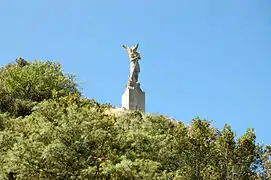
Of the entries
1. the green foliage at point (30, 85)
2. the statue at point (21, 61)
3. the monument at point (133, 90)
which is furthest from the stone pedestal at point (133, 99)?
the statue at point (21, 61)

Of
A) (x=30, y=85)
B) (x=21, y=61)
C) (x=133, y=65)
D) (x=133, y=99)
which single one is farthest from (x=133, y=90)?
(x=21, y=61)

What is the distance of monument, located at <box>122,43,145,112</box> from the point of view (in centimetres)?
4441

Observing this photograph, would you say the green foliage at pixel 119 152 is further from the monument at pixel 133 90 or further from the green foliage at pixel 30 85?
the monument at pixel 133 90

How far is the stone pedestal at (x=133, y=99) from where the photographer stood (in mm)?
44281

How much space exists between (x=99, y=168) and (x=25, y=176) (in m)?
3.02

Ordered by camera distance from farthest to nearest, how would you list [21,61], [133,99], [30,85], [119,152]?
[21,61], [30,85], [133,99], [119,152]

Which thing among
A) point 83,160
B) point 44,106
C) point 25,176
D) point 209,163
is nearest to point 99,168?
point 83,160

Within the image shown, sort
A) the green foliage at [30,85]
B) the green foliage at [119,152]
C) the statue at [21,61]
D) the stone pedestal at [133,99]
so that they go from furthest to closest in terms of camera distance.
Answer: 1. the statue at [21,61]
2. the stone pedestal at [133,99]
3. the green foliage at [30,85]
4. the green foliage at [119,152]

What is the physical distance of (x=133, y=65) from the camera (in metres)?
45.2

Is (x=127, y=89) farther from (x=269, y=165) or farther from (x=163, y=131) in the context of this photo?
(x=269, y=165)

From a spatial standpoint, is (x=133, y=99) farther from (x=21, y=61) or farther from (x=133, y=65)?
(x=21, y=61)

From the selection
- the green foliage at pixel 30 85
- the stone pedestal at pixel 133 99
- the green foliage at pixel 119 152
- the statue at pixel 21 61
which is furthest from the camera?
the statue at pixel 21 61

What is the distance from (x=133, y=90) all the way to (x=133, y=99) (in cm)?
71

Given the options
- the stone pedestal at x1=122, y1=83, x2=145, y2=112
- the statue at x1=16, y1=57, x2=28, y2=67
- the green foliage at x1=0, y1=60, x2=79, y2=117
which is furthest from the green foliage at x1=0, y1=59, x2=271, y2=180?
the statue at x1=16, y1=57, x2=28, y2=67
